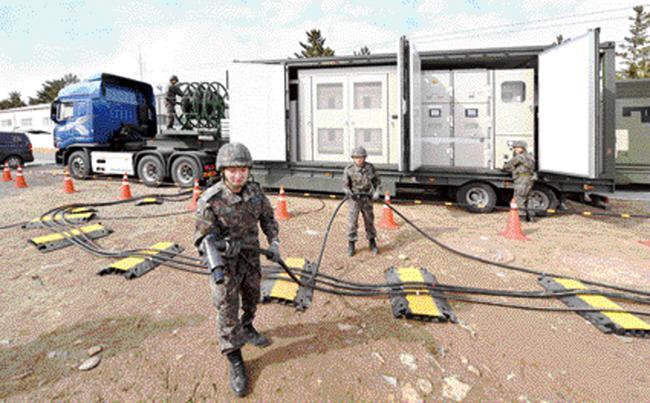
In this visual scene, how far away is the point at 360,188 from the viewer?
18.0 feet

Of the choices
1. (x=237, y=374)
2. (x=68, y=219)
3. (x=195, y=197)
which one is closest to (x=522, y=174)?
(x=237, y=374)

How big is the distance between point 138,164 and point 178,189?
6.90 ft

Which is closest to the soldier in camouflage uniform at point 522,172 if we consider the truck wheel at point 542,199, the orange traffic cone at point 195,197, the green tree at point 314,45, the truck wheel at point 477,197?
the truck wheel at point 542,199

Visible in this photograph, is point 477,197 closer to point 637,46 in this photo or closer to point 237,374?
point 237,374

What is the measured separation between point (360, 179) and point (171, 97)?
8.34m

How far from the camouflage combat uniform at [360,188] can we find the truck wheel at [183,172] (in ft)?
23.2

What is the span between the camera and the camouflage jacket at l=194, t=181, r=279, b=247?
107 inches

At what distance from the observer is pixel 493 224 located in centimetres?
733

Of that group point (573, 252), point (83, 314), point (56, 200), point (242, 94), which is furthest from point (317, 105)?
point (56, 200)

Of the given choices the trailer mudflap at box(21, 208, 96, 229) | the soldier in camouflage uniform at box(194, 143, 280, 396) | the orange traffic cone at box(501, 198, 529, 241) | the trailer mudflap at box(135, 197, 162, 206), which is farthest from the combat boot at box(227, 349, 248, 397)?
the trailer mudflap at box(135, 197, 162, 206)

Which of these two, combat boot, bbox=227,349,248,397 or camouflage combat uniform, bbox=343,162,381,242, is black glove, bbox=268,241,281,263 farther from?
camouflage combat uniform, bbox=343,162,381,242

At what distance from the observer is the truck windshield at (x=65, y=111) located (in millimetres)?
12562

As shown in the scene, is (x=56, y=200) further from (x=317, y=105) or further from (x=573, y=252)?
(x=573, y=252)

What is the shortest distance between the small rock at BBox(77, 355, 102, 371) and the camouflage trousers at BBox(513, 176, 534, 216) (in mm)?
7504
